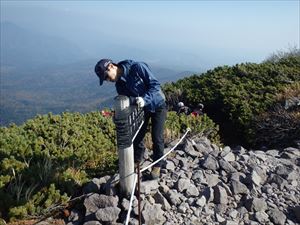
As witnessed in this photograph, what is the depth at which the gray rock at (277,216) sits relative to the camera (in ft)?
18.1

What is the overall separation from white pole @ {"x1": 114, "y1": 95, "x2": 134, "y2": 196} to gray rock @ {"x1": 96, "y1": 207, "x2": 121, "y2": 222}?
1.06 ft

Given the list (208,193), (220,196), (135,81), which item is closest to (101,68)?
(135,81)

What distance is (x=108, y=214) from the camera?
5227mm

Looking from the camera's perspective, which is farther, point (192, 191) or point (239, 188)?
point (239, 188)

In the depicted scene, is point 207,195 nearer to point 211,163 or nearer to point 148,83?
point 211,163

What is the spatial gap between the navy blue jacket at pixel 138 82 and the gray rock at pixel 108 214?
1402 mm

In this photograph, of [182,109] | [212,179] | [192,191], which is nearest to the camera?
[192,191]

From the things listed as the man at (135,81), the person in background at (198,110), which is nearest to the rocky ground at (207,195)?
the man at (135,81)

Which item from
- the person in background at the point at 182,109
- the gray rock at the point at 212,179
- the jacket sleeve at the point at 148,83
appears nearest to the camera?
the jacket sleeve at the point at 148,83

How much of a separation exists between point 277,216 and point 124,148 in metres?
2.22

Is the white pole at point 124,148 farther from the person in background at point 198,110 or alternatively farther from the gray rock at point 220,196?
the person in background at point 198,110

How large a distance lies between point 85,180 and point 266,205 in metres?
2.59

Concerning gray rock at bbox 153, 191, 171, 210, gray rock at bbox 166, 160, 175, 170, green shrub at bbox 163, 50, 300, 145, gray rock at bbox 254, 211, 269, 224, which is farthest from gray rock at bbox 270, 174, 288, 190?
green shrub at bbox 163, 50, 300, 145

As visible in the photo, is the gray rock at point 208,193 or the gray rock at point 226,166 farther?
the gray rock at point 226,166
